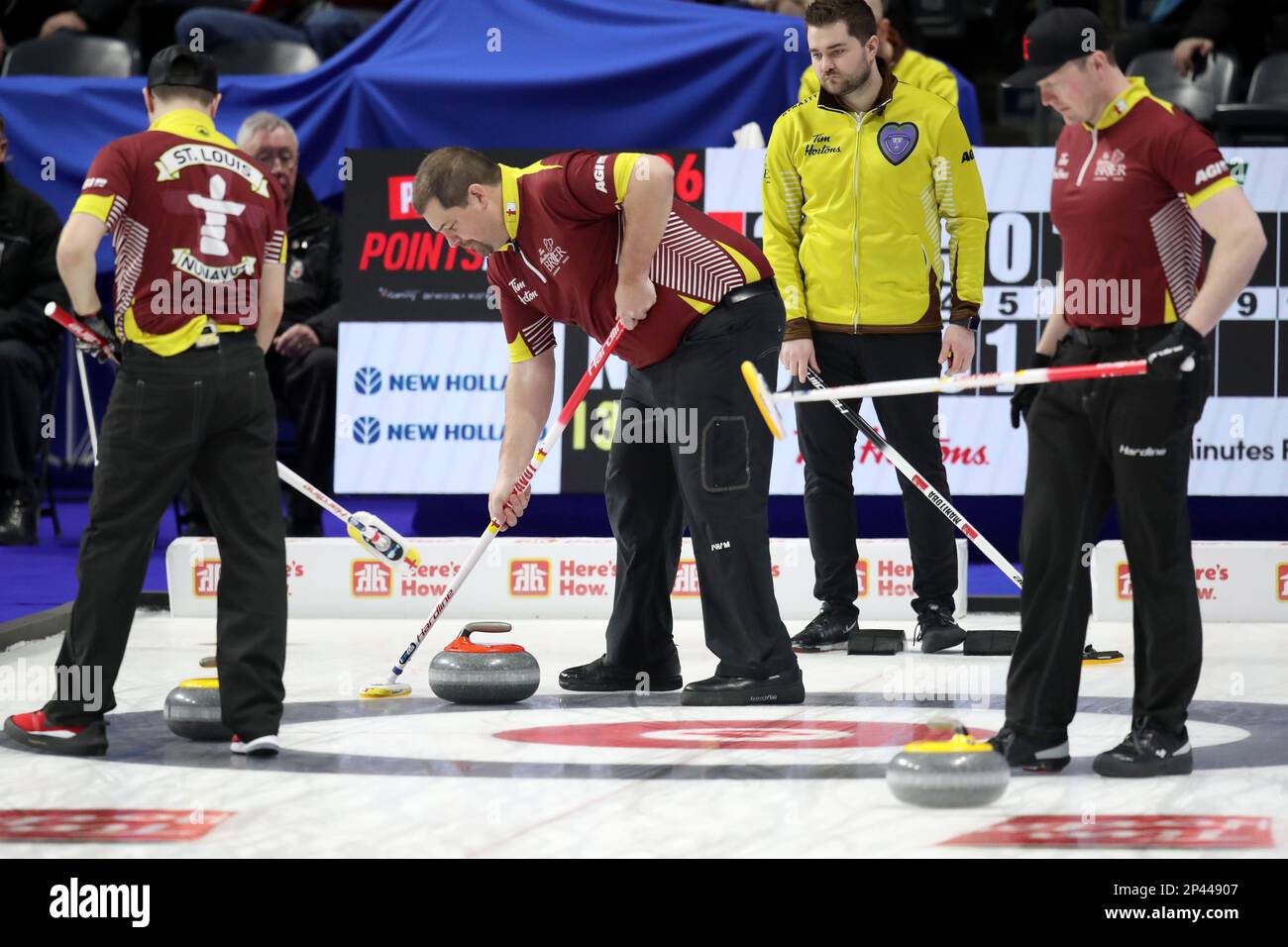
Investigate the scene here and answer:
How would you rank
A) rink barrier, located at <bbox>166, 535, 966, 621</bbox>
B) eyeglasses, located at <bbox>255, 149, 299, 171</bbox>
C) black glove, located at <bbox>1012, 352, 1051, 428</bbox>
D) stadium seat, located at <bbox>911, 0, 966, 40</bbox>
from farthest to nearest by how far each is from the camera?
stadium seat, located at <bbox>911, 0, 966, 40</bbox>
eyeglasses, located at <bbox>255, 149, 299, 171</bbox>
rink barrier, located at <bbox>166, 535, 966, 621</bbox>
black glove, located at <bbox>1012, 352, 1051, 428</bbox>

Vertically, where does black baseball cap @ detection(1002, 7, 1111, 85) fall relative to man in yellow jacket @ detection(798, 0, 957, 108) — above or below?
below

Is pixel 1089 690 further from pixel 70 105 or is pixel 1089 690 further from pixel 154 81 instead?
pixel 70 105

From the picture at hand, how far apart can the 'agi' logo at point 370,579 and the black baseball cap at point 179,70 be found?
281cm

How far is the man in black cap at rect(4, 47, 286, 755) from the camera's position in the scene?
14.1 ft

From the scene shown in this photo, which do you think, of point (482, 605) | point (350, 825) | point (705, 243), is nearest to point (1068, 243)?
point (705, 243)

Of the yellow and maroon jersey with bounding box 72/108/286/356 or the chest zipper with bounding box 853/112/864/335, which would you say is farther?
the chest zipper with bounding box 853/112/864/335

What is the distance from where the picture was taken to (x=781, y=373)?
301 inches

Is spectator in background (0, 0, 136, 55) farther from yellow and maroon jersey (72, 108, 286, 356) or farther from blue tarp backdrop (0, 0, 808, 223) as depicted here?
yellow and maroon jersey (72, 108, 286, 356)

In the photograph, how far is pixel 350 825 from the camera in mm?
3568

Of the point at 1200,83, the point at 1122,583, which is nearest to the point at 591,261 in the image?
the point at 1122,583

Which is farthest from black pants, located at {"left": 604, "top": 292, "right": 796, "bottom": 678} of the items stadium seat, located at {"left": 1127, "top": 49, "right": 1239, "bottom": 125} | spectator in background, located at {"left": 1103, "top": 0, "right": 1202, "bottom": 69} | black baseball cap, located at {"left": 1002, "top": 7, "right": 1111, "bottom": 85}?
spectator in background, located at {"left": 1103, "top": 0, "right": 1202, "bottom": 69}

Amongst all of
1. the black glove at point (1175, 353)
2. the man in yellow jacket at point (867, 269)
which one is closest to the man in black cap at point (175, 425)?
the black glove at point (1175, 353)

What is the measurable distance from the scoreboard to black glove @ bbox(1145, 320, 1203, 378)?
3.64 meters

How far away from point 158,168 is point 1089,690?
3.05 metres
